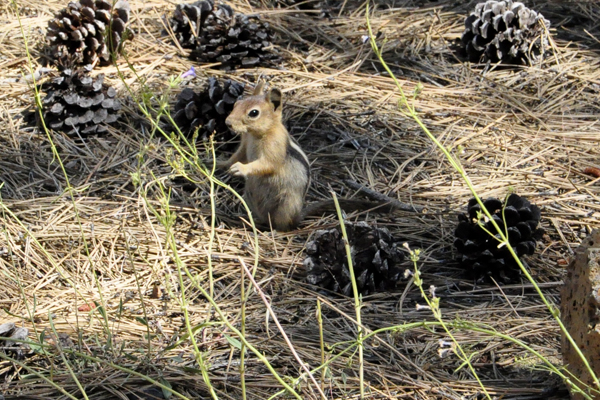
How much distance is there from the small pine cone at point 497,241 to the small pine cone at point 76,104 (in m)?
2.13

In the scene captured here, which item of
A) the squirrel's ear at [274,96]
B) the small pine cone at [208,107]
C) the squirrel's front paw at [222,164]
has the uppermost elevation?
the squirrel's ear at [274,96]

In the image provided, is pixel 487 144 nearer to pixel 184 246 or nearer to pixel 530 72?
pixel 530 72

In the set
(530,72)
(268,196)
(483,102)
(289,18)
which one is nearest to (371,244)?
(268,196)

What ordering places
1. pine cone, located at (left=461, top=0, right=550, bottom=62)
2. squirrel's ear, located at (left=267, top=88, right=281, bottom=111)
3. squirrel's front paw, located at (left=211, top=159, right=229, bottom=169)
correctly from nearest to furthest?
squirrel's ear, located at (left=267, top=88, right=281, bottom=111)
squirrel's front paw, located at (left=211, top=159, right=229, bottom=169)
pine cone, located at (left=461, top=0, right=550, bottom=62)

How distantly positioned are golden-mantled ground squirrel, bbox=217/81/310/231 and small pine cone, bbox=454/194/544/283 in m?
0.85

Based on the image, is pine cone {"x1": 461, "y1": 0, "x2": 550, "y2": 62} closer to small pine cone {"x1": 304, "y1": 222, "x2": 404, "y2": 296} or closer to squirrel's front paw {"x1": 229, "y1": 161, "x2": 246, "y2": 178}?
squirrel's front paw {"x1": 229, "y1": 161, "x2": 246, "y2": 178}

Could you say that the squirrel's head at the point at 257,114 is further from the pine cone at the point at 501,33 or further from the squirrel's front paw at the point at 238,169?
the pine cone at the point at 501,33

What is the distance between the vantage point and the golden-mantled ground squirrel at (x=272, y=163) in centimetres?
355

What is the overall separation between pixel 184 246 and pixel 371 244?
2.85 ft

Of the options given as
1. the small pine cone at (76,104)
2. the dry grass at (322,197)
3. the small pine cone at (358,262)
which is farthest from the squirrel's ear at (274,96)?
the small pine cone at (76,104)

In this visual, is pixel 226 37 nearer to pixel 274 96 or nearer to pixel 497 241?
pixel 274 96

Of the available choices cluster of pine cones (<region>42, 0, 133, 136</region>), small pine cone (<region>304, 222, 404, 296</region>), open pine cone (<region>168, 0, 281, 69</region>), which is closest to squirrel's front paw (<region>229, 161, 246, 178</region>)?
small pine cone (<region>304, 222, 404, 296</region>)

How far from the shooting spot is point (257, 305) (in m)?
2.86

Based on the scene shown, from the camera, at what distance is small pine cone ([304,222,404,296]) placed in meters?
3.01
